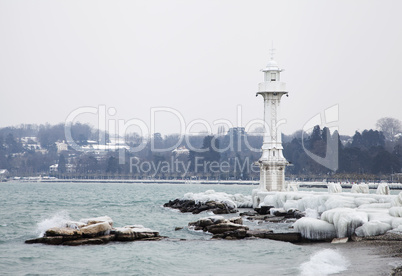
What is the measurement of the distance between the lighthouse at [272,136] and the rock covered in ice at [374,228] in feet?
64.1

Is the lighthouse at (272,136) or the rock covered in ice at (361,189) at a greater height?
the lighthouse at (272,136)

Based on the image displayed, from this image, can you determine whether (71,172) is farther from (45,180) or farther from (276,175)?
(276,175)

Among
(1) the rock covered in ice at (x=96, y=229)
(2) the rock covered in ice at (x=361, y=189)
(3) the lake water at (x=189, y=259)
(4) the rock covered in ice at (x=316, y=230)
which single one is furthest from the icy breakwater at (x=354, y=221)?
(1) the rock covered in ice at (x=96, y=229)

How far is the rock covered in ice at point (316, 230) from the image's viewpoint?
24391mm

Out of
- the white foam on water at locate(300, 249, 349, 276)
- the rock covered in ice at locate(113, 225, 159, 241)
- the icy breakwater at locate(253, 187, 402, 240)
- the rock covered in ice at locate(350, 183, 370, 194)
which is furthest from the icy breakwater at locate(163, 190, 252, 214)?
the white foam on water at locate(300, 249, 349, 276)

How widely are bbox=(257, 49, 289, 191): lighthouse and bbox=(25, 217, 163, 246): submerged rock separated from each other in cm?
1791

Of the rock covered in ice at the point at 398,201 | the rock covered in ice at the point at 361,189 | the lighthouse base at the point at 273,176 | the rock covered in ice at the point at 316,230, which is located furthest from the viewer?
the lighthouse base at the point at 273,176

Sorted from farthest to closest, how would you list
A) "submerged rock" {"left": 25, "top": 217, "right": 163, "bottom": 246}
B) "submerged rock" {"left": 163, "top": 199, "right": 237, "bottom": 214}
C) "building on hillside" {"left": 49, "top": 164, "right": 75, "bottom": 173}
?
"building on hillside" {"left": 49, "top": 164, "right": 75, "bottom": 173} → "submerged rock" {"left": 163, "top": 199, "right": 237, "bottom": 214} → "submerged rock" {"left": 25, "top": 217, "right": 163, "bottom": 246}

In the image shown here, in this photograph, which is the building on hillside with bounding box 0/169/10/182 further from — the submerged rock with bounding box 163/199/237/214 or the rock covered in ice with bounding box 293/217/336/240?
the rock covered in ice with bounding box 293/217/336/240

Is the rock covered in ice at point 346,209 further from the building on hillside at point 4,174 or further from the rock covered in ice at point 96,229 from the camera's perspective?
the building on hillside at point 4,174

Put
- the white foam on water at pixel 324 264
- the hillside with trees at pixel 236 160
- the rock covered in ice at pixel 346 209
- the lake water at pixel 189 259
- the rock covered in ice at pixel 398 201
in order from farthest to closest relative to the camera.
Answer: the hillside with trees at pixel 236 160 < the rock covered in ice at pixel 398 201 < the rock covered in ice at pixel 346 209 < the lake water at pixel 189 259 < the white foam on water at pixel 324 264

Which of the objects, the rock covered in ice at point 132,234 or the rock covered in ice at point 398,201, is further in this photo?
the rock covered in ice at point 398,201

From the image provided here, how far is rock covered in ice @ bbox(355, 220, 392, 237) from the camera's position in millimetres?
23047

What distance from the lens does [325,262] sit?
19.4 m
